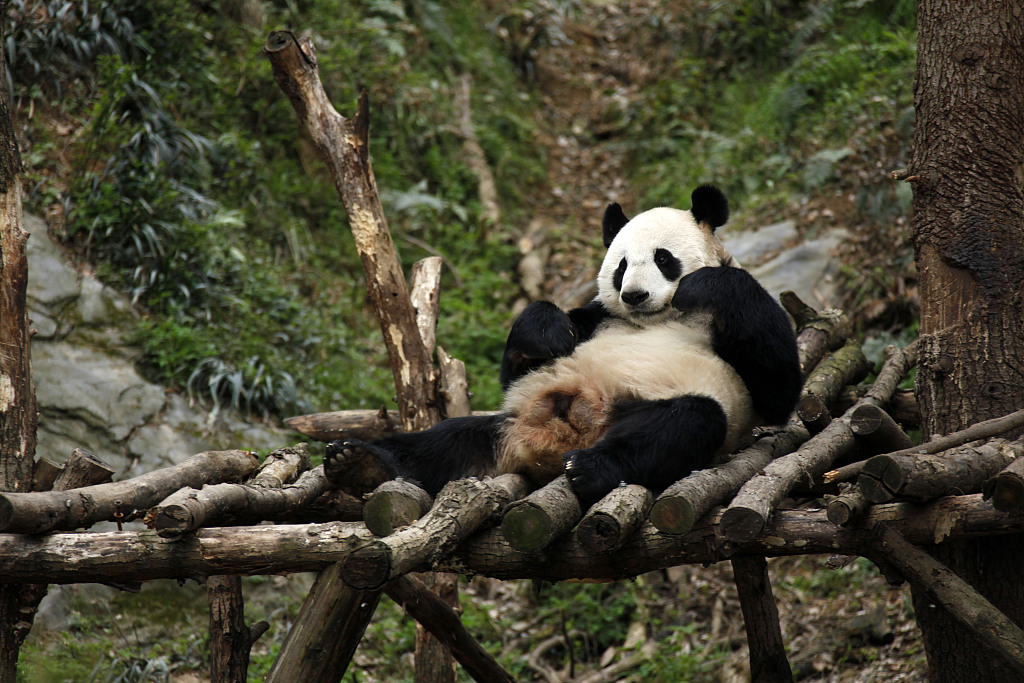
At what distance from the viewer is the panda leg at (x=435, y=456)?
3.08 metres

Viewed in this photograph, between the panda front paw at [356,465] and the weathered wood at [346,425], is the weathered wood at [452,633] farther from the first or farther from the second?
the weathered wood at [346,425]

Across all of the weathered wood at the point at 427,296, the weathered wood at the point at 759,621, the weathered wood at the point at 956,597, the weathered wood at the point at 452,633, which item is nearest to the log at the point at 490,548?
the weathered wood at the point at 956,597

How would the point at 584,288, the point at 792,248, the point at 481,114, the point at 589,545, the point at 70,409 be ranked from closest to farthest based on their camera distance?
the point at 589,545 → the point at 70,409 → the point at 792,248 → the point at 584,288 → the point at 481,114

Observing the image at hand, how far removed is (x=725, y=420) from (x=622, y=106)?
902cm

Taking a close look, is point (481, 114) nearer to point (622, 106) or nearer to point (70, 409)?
point (622, 106)

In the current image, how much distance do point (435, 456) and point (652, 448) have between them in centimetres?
88

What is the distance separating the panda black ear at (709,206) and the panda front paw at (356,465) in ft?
6.00

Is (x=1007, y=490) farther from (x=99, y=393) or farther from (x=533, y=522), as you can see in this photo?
(x=99, y=393)

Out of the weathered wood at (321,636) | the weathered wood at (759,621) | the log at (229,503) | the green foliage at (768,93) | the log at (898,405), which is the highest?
the green foliage at (768,93)

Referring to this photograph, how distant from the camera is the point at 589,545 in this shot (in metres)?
2.45

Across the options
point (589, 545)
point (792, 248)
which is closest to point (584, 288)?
point (792, 248)

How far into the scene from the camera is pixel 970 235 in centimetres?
340

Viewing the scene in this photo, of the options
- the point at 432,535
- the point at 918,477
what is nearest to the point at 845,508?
the point at 918,477

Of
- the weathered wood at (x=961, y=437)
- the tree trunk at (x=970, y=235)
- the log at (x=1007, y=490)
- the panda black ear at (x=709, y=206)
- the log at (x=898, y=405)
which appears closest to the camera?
the log at (x=1007, y=490)
